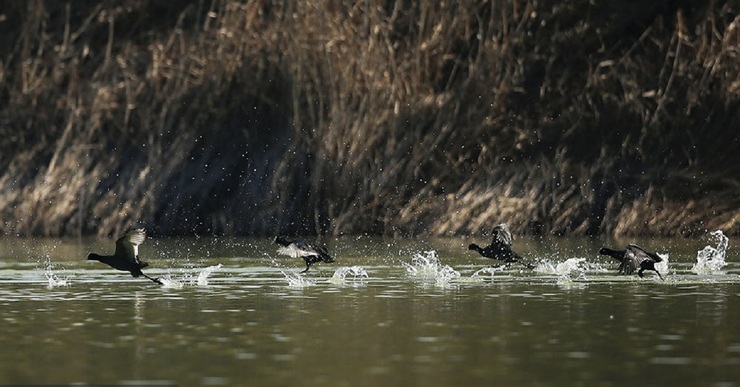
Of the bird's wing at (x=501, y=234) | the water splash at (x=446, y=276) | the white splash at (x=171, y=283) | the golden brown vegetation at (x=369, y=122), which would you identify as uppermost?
the golden brown vegetation at (x=369, y=122)

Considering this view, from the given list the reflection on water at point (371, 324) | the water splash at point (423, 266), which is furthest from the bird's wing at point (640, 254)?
the water splash at point (423, 266)

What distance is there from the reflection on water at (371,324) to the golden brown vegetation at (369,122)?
8.71m

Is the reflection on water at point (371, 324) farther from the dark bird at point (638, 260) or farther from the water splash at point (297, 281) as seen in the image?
the dark bird at point (638, 260)

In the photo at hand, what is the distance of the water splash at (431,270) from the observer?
2556 cm

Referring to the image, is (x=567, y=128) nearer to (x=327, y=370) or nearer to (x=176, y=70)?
(x=176, y=70)

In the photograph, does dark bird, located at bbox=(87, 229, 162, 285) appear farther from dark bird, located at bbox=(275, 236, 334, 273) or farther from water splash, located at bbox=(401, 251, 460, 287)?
water splash, located at bbox=(401, 251, 460, 287)

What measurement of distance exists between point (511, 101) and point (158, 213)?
7682 mm

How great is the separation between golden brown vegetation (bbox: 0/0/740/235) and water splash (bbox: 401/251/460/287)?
343 inches

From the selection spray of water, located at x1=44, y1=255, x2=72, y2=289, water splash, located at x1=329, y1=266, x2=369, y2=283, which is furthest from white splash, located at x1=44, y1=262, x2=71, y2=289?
water splash, located at x1=329, y1=266, x2=369, y2=283

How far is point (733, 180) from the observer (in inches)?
1511

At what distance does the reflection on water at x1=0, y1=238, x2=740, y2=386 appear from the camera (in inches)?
589

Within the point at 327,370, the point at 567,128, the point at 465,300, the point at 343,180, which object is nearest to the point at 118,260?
the point at 465,300

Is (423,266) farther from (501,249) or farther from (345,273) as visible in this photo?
(345,273)

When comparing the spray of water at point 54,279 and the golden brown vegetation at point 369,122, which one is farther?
the golden brown vegetation at point 369,122
